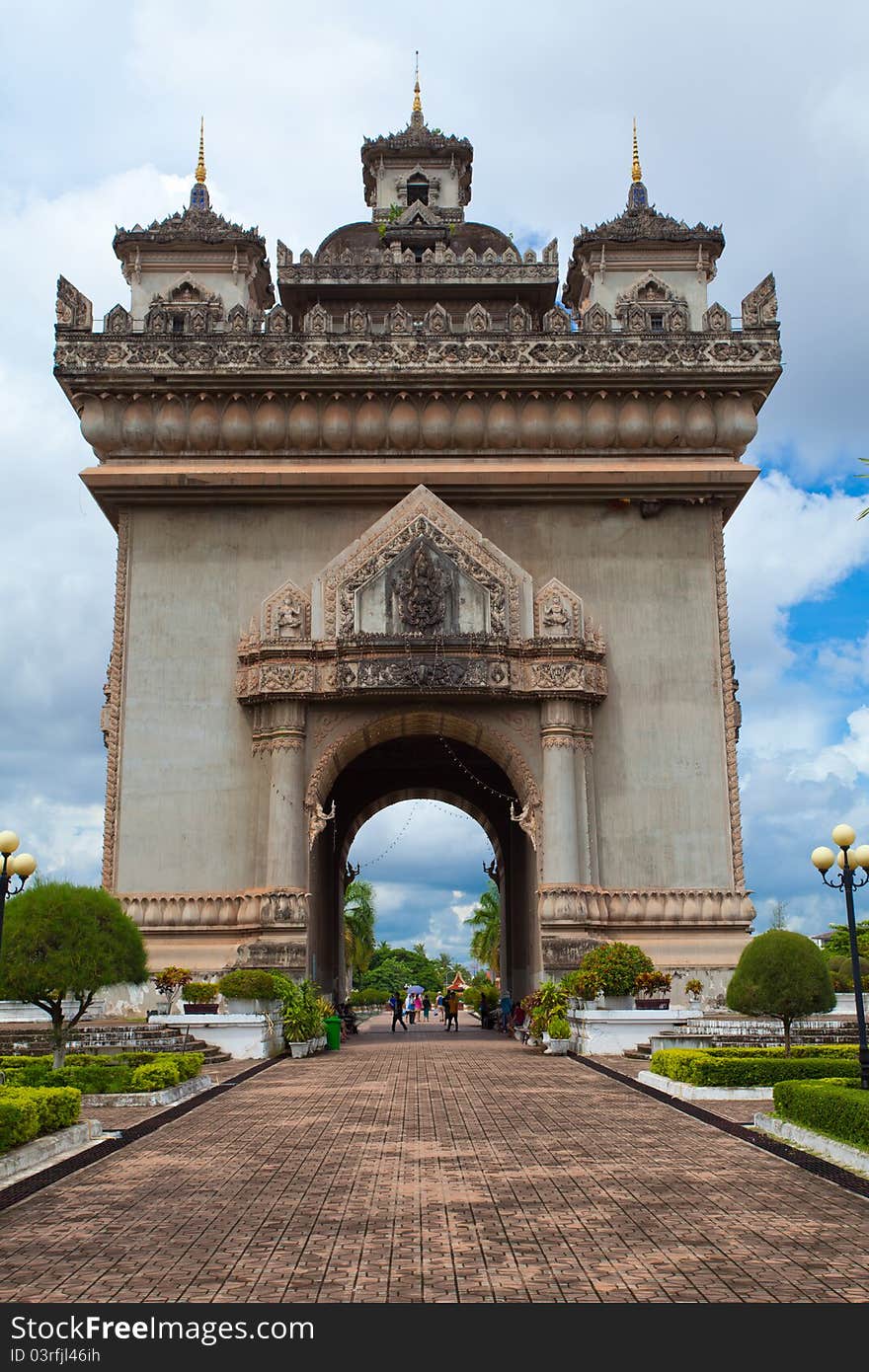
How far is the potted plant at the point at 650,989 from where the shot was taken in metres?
23.7

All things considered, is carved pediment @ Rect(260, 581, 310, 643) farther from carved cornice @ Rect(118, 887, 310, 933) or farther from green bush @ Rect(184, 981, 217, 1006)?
green bush @ Rect(184, 981, 217, 1006)

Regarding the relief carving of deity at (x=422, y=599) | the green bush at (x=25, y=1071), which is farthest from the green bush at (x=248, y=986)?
the relief carving of deity at (x=422, y=599)

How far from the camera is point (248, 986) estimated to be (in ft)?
75.4

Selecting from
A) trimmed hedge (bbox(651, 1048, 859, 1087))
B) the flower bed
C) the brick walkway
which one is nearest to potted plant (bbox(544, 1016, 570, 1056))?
trimmed hedge (bbox(651, 1048, 859, 1087))

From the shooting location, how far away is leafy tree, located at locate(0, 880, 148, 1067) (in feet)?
53.6

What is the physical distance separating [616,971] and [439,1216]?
50.0 feet

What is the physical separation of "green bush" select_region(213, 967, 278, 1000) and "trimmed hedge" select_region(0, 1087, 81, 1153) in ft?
34.3

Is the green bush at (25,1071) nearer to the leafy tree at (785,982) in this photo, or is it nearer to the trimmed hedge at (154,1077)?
the trimmed hedge at (154,1077)

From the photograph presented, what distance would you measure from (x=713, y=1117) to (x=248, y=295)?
28.7 metres

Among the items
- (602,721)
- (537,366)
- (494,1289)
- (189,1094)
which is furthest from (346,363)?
(494,1289)

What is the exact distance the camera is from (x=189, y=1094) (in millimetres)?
16188

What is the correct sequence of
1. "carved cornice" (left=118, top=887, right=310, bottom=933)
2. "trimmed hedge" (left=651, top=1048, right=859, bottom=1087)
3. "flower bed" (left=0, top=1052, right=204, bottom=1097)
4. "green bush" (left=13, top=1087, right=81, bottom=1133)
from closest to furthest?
1. "green bush" (left=13, top=1087, right=81, bottom=1133)
2. "flower bed" (left=0, top=1052, right=204, bottom=1097)
3. "trimmed hedge" (left=651, top=1048, right=859, bottom=1087)
4. "carved cornice" (left=118, top=887, right=310, bottom=933)

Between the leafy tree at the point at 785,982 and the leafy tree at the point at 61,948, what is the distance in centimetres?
846

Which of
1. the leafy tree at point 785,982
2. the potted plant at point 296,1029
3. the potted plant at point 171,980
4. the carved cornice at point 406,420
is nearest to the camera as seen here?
the leafy tree at point 785,982
